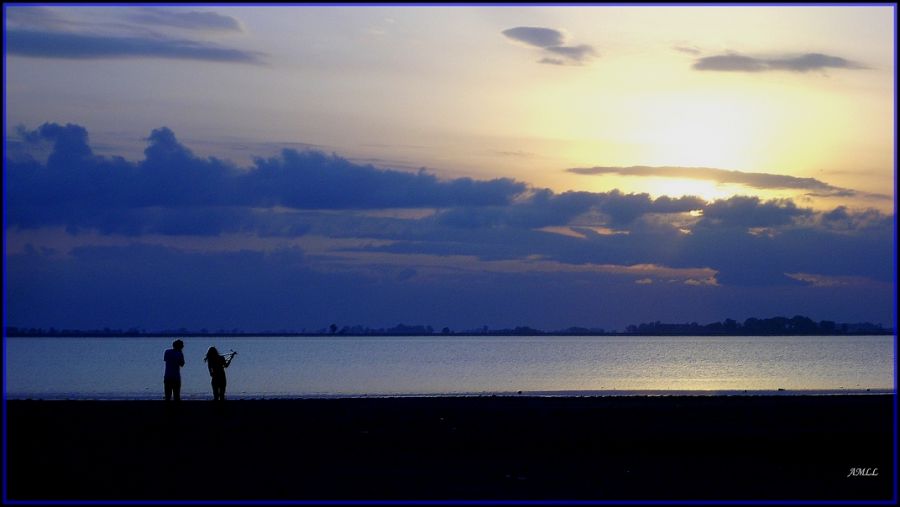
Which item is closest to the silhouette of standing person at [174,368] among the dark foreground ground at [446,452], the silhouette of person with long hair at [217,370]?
the dark foreground ground at [446,452]

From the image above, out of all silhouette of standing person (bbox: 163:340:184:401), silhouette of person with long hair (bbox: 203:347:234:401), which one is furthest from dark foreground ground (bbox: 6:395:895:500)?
silhouette of person with long hair (bbox: 203:347:234:401)

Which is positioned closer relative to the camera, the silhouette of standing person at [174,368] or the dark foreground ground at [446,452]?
the dark foreground ground at [446,452]

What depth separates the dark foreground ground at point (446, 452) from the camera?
1396 cm

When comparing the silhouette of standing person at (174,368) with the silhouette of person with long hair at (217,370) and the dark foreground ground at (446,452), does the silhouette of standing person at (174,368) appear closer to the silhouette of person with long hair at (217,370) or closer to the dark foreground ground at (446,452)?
the dark foreground ground at (446,452)

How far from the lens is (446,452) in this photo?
1870 centimetres

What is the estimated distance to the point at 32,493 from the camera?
13281 mm

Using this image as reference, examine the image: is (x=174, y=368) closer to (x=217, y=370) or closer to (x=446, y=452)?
(x=217, y=370)

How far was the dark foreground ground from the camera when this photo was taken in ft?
45.8

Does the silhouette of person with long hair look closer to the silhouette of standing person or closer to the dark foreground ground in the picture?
the dark foreground ground

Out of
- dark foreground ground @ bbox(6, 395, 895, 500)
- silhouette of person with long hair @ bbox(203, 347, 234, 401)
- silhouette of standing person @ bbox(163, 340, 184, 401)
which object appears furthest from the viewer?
silhouette of person with long hair @ bbox(203, 347, 234, 401)

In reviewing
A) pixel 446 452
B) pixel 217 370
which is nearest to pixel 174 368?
pixel 217 370

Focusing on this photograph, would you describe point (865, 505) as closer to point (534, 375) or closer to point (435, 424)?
point (435, 424)

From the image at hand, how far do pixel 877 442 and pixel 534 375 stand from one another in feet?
173

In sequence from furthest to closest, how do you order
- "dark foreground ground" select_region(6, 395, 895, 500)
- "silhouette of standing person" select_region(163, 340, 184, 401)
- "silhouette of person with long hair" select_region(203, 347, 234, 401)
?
"silhouette of person with long hair" select_region(203, 347, 234, 401) < "silhouette of standing person" select_region(163, 340, 184, 401) < "dark foreground ground" select_region(6, 395, 895, 500)
